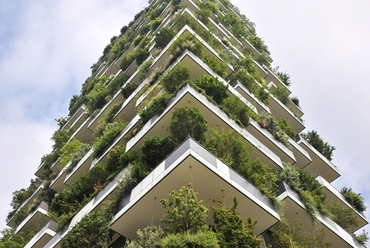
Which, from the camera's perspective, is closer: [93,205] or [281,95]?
[93,205]

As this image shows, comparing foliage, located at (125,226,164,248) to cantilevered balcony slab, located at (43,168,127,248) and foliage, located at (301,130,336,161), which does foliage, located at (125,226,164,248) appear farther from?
foliage, located at (301,130,336,161)

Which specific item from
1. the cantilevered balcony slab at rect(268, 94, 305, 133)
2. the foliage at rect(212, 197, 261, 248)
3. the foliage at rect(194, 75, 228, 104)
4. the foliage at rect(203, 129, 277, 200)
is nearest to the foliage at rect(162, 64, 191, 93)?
the foliage at rect(194, 75, 228, 104)

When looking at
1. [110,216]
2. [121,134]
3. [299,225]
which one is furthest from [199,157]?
[121,134]

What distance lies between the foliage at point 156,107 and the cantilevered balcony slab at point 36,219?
9704 millimetres

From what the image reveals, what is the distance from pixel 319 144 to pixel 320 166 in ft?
6.55

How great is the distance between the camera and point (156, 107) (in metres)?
18.0

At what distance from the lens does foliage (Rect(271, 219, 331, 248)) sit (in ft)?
43.4

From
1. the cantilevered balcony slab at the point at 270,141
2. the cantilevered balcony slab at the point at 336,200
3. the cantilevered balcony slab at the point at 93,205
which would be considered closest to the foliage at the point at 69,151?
the cantilevered balcony slab at the point at 93,205

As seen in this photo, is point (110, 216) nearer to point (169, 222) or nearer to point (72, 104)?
point (169, 222)

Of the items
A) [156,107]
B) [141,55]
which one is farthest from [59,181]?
[156,107]

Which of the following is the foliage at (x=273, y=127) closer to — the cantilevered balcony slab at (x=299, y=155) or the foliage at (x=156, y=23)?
the cantilevered balcony slab at (x=299, y=155)

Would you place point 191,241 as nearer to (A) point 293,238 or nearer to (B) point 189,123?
(A) point 293,238

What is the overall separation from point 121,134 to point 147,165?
18.3 ft

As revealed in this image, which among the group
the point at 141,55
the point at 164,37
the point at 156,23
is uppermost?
the point at 156,23
